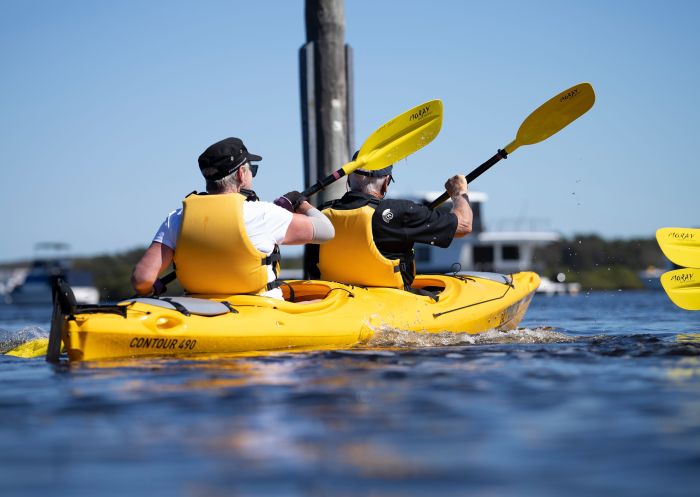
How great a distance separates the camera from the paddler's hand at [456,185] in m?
5.98

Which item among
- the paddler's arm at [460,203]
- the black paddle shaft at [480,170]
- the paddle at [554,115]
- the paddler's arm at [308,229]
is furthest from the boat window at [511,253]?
the paddler's arm at [308,229]

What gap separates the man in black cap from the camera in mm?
5469

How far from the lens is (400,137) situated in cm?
664

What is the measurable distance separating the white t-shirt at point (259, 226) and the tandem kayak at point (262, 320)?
321 millimetres

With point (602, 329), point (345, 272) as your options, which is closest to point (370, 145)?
point (345, 272)

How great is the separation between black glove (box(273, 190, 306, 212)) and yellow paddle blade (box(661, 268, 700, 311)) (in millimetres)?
2998

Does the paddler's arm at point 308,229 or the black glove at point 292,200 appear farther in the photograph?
the black glove at point 292,200

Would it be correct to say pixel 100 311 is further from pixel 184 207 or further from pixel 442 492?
pixel 442 492

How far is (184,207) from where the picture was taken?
15.6 feet

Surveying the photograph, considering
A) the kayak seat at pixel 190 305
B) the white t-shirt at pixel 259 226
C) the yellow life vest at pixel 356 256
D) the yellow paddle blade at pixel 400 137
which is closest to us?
the kayak seat at pixel 190 305

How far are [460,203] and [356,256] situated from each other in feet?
2.70

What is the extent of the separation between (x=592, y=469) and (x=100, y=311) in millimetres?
2875

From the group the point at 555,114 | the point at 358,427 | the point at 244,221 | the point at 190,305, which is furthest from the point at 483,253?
the point at 358,427

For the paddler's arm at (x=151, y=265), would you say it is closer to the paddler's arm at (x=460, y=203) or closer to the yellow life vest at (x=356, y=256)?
the yellow life vest at (x=356, y=256)
